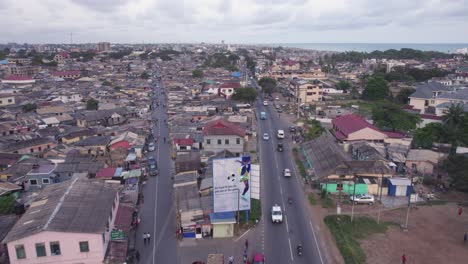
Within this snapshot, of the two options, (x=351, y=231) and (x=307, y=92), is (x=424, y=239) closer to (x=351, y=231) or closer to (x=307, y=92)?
(x=351, y=231)

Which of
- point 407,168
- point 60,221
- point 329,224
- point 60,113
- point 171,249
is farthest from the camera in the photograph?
point 60,113

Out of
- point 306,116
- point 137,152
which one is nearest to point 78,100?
point 137,152

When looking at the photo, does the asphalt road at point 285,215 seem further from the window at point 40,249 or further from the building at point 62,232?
the window at point 40,249

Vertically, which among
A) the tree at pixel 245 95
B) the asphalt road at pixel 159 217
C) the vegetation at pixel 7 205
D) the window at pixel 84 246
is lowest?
the asphalt road at pixel 159 217

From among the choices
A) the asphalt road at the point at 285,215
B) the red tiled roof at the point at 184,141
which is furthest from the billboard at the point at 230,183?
the red tiled roof at the point at 184,141

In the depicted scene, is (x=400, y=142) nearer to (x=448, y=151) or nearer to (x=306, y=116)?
(x=448, y=151)

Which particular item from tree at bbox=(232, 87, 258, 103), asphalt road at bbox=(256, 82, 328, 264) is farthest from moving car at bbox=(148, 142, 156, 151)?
tree at bbox=(232, 87, 258, 103)

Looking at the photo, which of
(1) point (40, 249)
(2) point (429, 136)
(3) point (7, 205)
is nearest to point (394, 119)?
(2) point (429, 136)
